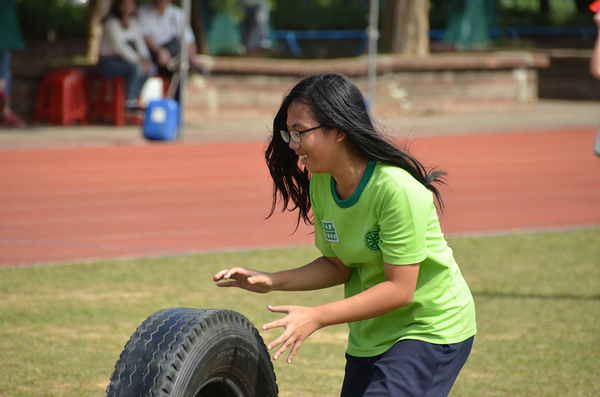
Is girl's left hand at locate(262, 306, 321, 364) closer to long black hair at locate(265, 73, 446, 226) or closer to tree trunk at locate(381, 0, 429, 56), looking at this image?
long black hair at locate(265, 73, 446, 226)

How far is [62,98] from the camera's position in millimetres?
11789

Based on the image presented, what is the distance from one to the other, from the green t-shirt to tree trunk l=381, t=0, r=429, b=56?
46.8ft

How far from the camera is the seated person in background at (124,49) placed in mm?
11586

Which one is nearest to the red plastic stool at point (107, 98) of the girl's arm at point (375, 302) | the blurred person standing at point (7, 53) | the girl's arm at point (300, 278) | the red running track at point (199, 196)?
the blurred person standing at point (7, 53)

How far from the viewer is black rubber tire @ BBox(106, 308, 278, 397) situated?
204 centimetres

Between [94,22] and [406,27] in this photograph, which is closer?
[406,27]

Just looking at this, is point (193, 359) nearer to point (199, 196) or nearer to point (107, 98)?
point (199, 196)

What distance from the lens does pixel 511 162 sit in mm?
10609

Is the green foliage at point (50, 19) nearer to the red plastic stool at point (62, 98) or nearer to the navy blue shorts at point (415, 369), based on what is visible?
the red plastic stool at point (62, 98)

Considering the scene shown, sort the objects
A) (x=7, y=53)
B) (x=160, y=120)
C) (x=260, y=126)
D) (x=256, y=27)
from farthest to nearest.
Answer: (x=256, y=27)
(x=260, y=126)
(x=7, y=53)
(x=160, y=120)

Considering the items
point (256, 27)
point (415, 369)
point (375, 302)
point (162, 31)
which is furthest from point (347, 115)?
point (256, 27)

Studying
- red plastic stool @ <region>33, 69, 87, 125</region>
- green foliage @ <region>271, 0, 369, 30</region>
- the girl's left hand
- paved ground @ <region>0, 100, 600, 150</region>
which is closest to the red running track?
paved ground @ <region>0, 100, 600, 150</region>

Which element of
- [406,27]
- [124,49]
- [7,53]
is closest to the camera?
[7,53]

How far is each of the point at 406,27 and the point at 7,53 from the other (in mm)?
8386
